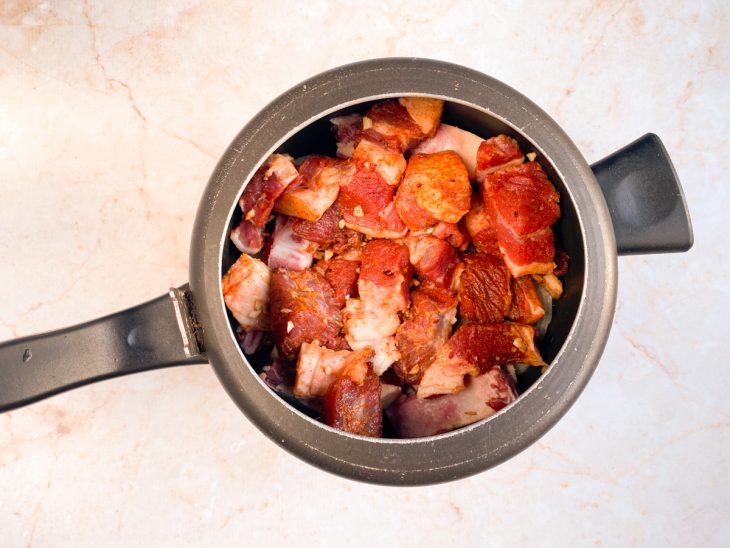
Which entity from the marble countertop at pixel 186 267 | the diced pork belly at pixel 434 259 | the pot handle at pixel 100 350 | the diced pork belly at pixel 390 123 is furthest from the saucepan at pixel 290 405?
the marble countertop at pixel 186 267

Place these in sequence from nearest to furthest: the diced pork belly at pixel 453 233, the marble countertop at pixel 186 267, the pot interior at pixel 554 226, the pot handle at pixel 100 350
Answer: the pot handle at pixel 100 350, the pot interior at pixel 554 226, the diced pork belly at pixel 453 233, the marble countertop at pixel 186 267

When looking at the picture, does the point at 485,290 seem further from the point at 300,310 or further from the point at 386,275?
the point at 300,310

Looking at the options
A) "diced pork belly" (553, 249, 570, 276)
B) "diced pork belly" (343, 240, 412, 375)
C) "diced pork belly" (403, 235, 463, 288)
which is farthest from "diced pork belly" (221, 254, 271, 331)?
"diced pork belly" (553, 249, 570, 276)

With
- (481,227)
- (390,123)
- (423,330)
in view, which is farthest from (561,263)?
(390,123)

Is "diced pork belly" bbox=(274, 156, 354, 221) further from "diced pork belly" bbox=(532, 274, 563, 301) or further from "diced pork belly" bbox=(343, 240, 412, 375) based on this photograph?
"diced pork belly" bbox=(532, 274, 563, 301)

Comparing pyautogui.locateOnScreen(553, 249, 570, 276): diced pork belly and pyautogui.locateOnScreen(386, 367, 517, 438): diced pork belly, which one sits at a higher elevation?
pyautogui.locateOnScreen(553, 249, 570, 276): diced pork belly

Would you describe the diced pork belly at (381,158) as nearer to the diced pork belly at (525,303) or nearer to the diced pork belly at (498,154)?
the diced pork belly at (498,154)

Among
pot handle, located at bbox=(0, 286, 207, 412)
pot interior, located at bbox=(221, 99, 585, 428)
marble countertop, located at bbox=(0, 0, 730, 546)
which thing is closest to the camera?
pot handle, located at bbox=(0, 286, 207, 412)
